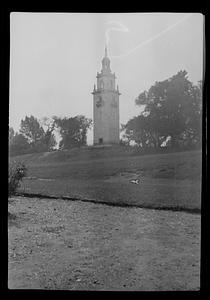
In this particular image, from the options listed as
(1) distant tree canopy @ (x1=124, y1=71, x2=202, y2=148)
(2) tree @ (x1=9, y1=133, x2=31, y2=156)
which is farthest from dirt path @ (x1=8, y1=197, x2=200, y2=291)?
(1) distant tree canopy @ (x1=124, y1=71, x2=202, y2=148)

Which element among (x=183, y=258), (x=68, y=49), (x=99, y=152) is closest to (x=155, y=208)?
(x=183, y=258)

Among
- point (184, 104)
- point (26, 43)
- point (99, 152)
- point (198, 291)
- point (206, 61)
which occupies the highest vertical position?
point (26, 43)

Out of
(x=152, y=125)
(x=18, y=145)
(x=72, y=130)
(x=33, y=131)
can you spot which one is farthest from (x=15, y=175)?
(x=152, y=125)

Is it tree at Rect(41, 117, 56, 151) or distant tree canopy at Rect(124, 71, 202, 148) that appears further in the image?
tree at Rect(41, 117, 56, 151)

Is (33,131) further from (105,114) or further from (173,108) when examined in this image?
(173,108)

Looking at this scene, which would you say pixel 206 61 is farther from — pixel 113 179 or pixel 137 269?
pixel 137 269

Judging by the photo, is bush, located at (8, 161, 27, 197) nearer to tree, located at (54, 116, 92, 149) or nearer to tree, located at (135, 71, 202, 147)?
tree, located at (54, 116, 92, 149)
